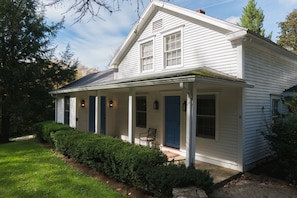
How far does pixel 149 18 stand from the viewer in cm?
902

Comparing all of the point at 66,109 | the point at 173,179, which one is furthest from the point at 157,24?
the point at 66,109

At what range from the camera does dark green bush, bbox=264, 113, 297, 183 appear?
207 inches

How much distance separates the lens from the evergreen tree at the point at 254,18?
2238 centimetres

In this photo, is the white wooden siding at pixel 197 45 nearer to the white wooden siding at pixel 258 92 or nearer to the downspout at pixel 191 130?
the white wooden siding at pixel 258 92

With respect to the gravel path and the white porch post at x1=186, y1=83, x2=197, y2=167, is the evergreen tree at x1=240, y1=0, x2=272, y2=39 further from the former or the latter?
the white porch post at x1=186, y1=83, x2=197, y2=167

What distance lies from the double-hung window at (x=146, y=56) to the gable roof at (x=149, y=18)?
76 centimetres

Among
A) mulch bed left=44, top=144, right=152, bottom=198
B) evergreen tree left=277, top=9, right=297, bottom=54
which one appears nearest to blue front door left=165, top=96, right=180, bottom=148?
mulch bed left=44, top=144, right=152, bottom=198

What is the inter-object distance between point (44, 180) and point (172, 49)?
6.32 m

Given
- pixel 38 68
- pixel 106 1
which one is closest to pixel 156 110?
pixel 106 1

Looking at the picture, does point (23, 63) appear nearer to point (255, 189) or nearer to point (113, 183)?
point (113, 183)

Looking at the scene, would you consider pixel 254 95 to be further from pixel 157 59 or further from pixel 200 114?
pixel 157 59

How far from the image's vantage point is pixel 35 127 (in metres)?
11.1

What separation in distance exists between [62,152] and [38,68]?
312 inches

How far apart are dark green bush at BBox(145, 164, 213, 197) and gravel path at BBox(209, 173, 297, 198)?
76 centimetres
